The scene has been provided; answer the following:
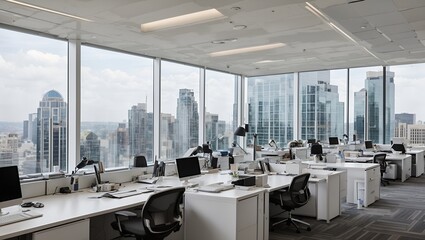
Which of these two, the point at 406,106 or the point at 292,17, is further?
the point at 406,106

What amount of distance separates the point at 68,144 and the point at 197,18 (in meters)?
3.25

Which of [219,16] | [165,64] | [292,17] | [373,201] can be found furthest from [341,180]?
[165,64]

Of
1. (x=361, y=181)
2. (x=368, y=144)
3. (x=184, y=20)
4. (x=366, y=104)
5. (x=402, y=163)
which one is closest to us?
(x=184, y=20)

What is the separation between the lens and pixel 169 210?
377cm

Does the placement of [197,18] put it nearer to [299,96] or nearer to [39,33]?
[39,33]

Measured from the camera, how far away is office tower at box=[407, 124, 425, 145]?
10.6 metres

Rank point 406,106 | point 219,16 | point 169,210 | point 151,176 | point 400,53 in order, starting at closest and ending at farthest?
point 169,210 → point 219,16 → point 151,176 → point 400,53 → point 406,106

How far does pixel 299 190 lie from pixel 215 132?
554 centimetres

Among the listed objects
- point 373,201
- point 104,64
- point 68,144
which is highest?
point 104,64

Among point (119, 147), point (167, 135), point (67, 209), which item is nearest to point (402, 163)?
point (167, 135)

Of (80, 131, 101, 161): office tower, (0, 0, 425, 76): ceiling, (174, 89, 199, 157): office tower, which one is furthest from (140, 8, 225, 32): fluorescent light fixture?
(174, 89, 199, 157): office tower

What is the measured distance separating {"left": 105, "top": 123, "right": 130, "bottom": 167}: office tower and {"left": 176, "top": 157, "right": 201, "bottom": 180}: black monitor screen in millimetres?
2659

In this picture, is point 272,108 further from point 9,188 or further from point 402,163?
point 9,188

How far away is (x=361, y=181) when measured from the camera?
Result: 6707 millimetres
